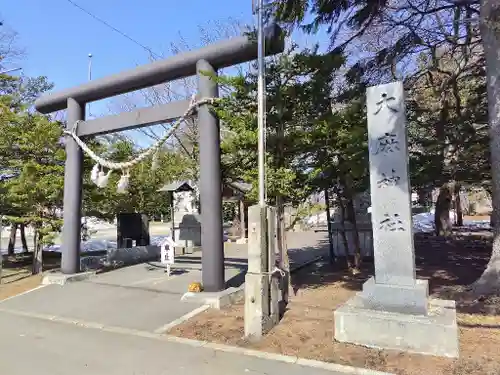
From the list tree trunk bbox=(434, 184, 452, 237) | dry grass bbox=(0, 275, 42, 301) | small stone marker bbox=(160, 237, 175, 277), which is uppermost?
tree trunk bbox=(434, 184, 452, 237)

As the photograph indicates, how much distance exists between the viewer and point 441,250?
14297 millimetres

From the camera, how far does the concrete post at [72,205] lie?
1002cm

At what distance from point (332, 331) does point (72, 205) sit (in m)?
7.56

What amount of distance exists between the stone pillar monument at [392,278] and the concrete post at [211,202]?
10.1 feet

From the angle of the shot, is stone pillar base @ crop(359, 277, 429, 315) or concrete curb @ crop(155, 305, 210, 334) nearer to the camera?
stone pillar base @ crop(359, 277, 429, 315)

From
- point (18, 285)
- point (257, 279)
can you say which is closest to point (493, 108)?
point (257, 279)

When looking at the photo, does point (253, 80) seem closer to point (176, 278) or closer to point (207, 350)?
point (207, 350)

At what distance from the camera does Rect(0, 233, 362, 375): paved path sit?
180 inches

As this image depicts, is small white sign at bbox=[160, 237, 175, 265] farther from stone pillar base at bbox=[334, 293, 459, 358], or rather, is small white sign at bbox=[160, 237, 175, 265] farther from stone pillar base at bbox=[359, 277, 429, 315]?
stone pillar base at bbox=[359, 277, 429, 315]

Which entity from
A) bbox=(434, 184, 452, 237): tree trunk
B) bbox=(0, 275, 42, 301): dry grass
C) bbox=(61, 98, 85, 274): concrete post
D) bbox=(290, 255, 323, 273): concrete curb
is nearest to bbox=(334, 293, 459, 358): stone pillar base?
bbox=(290, 255, 323, 273): concrete curb

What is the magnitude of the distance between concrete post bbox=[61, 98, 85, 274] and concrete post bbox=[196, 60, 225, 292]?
4346 mm

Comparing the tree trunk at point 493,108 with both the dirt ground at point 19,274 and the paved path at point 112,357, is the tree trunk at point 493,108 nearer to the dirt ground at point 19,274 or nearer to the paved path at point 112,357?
the paved path at point 112,357

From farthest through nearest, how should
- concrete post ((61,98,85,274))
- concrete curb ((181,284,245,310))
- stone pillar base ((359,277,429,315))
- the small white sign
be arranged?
the small white sign
concrete post ((61,98,85,274))
concrete curb ((181,284,245,310))
stone pillar base ((359,277,429,315))

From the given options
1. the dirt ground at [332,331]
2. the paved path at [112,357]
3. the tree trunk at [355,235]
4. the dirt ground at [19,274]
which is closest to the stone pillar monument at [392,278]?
the dirt ground at [332,331]
